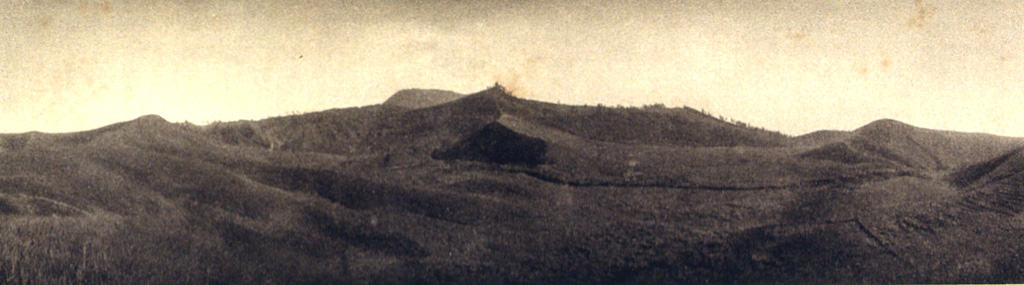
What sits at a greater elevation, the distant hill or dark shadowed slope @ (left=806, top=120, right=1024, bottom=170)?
the distant hill

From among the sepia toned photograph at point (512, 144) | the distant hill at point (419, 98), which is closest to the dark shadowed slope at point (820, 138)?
the sepia toned photograph at point (512, 144)

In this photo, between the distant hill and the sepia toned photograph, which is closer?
the sepia toned photograph

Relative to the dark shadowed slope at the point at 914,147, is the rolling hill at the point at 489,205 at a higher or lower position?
lower

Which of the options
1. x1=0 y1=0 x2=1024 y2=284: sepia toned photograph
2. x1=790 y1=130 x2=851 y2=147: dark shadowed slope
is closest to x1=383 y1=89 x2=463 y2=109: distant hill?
→ x1=0 y1=0 x2=1024 y2=284: sepia toned photograph

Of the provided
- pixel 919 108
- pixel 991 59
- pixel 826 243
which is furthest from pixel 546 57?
pixel 991 59

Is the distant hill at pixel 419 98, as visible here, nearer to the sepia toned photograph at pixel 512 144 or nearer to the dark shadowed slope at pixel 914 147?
the sepia toned photograph at pixel 512 144

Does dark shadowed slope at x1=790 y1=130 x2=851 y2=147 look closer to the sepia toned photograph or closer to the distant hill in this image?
the sepia toned photograph

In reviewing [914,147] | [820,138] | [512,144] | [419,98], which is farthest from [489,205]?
[914,147]

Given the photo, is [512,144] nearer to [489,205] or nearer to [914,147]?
[489,205]

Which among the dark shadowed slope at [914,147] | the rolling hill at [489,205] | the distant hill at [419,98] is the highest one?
the distant hill at [419,98]
